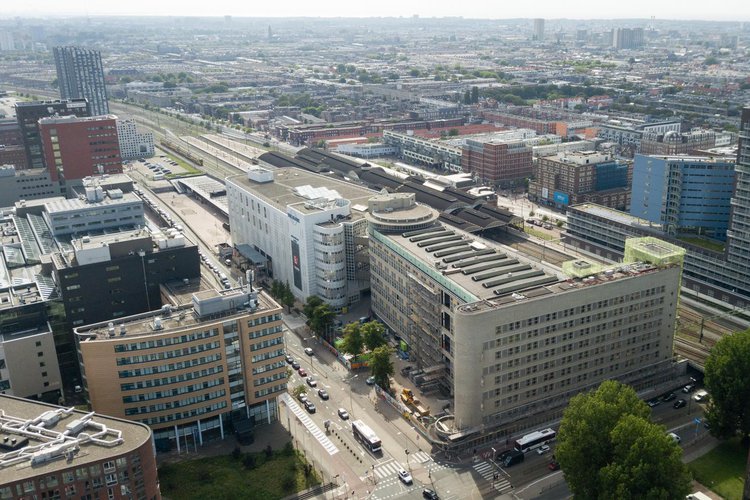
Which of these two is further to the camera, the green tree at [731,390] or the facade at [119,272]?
the facade at [119,272]

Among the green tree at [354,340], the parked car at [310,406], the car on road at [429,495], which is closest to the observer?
the car on road at [429,495]

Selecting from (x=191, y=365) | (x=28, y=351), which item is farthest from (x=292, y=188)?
(x=191, y=365)

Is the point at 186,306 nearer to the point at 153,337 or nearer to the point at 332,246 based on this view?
the point at 153,337

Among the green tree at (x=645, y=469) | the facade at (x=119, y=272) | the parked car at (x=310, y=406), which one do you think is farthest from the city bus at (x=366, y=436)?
the facade at (x=119, y=272)

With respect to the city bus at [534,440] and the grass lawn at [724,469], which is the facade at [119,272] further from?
the grass lawn at [724,469]

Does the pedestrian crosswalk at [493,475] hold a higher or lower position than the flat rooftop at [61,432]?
lower

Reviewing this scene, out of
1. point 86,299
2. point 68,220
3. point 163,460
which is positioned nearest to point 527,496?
point 163,460

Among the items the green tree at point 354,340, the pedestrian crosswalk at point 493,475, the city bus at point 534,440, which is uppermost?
the green tree at point 354,340
